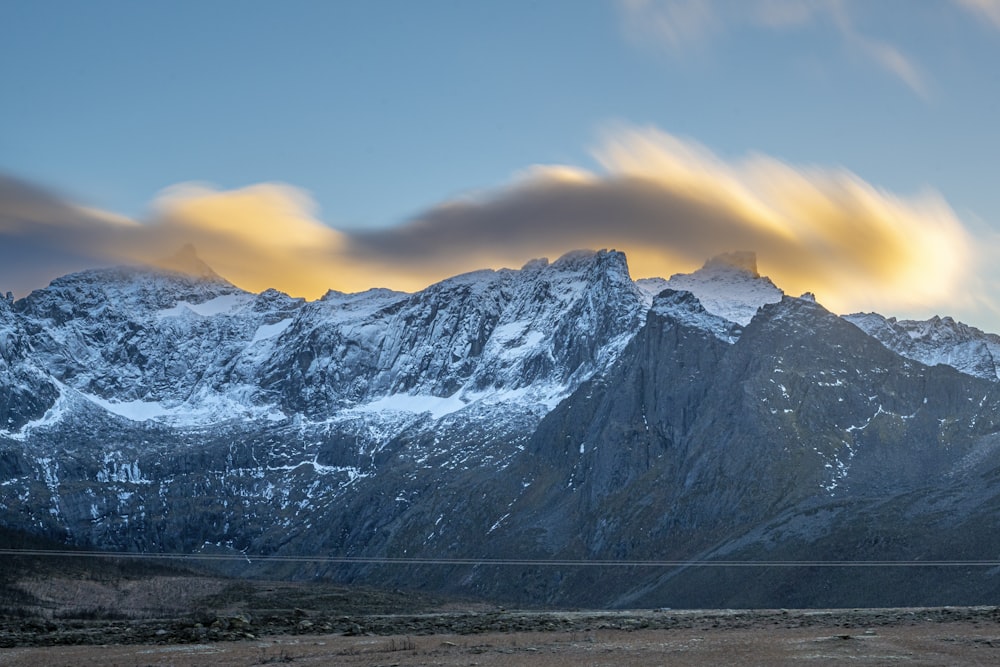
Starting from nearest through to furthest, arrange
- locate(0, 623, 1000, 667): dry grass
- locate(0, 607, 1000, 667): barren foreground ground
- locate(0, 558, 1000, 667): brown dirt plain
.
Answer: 1. locate(0, 623, 1000, 667): dry grass
2. locate(0, 607, 1000, 667): barren foreground ground
3. locate(0, 558, 1000, 667): brown dirt plain

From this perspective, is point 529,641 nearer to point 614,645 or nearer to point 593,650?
point 614,645

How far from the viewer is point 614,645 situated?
193 feet

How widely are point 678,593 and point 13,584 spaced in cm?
10737

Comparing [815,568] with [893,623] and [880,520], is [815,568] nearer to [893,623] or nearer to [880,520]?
[880,520]

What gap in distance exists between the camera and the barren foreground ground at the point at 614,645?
170 ft

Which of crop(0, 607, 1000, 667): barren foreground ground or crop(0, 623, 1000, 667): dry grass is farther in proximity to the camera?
crop(0, 607, 1000, 667): barren foreground ground

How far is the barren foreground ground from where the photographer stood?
170 ft

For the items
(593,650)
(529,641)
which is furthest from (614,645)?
(529,641)

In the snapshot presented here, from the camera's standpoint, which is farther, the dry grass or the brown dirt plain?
the brown dirt plain

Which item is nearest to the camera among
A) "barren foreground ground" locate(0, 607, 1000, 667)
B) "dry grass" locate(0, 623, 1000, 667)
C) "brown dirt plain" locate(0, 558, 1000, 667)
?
"dry grass" locate(0, 623, 1000, 667)

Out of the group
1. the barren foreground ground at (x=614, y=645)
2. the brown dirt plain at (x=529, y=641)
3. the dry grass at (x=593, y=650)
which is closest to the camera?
the dry grass at (x=593, y=650)

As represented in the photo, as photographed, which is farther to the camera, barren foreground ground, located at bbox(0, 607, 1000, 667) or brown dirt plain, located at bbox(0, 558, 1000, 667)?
brown dirt plain, located at bbox(0, 558, 1000, 667)

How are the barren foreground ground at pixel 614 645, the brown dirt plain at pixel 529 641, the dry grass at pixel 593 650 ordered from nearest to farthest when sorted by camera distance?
1. the dry grass at pixel 593 650
2. the barren foreground ground at pixel 614 645
3. the brown dirt plain at pixel 529 641

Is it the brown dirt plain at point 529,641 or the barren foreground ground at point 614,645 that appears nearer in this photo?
the barren foreground ground at point 614,645
